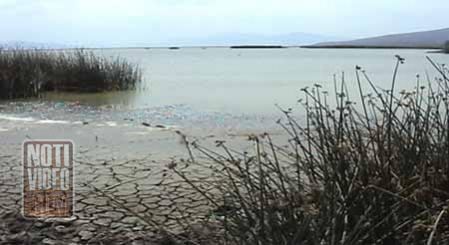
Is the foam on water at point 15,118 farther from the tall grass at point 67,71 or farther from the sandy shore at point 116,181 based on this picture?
the tall grass at point 67,71

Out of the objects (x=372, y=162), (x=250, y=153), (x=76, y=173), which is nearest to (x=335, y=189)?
(x=372, y=162)

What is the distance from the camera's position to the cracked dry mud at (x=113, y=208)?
3.55 meters

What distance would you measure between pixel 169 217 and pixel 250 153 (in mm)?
2512

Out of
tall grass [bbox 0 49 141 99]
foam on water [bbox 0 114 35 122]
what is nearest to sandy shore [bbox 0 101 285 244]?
foam on water [bbox 0 114 35 122]

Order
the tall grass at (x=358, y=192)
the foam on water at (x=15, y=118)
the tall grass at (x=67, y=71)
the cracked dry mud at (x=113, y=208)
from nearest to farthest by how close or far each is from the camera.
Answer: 1. the tall grass at (x=358, y=192)
2. the cracked dry mud at (x=113, y=208)
3. the foam on water at (x=15, y=118)
4. the tall grass at (x=67, y=71)

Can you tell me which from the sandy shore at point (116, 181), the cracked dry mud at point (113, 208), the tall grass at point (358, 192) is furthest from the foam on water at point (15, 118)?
the tall grass at point (358, 192)

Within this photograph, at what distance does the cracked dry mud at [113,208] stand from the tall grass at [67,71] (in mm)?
9824

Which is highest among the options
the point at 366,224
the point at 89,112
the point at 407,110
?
the point at 407,110

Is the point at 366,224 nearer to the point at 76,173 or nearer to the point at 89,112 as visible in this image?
the point at 76,173

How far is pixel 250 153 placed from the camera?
6.33 m

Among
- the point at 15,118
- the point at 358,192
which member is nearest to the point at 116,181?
the point at 358,192

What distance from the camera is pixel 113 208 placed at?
13.6ft

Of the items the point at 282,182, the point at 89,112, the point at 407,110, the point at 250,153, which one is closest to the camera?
the point at 282,182

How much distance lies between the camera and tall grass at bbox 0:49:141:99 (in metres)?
14.9
